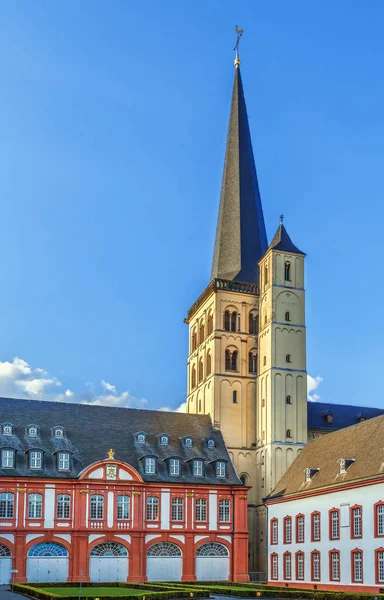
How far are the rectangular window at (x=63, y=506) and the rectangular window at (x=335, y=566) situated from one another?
70.4ft

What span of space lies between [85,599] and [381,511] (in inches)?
813

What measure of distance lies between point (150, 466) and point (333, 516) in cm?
1800

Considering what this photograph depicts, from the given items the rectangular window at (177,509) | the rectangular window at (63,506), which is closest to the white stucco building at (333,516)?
the rectangular window at (177,509)

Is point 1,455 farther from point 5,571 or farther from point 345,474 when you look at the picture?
point 345,474

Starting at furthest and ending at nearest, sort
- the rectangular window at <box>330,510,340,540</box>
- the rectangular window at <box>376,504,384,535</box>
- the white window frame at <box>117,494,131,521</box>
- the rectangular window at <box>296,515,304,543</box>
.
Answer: the white window frame at <box>117,494,131,521</box> < the rectangular window at <box>296,515,304,543</box> < the rectangular window at <box>330,510,340,540</box> < the rectangular window at <box>376,504,384,535</box>

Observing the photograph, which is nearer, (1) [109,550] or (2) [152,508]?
(1) [109,550]

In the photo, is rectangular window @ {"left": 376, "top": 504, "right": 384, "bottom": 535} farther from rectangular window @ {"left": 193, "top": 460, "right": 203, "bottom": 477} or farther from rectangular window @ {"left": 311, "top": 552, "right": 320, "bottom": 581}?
rectangular window @ {"left": 193, "top": 460, "right": 203, "bottom": 477}

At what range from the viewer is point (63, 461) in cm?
6594

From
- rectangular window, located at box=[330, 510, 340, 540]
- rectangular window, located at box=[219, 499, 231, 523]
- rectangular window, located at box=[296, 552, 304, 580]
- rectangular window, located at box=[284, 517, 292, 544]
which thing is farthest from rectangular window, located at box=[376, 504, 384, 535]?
rectangular window, located at box=[219, 499, 231, 523]

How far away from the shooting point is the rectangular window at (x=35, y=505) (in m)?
63.8

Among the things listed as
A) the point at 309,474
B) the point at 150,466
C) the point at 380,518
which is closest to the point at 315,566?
the point at 309,474

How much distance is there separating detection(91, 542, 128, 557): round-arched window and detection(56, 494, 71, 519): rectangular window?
3.55 metres

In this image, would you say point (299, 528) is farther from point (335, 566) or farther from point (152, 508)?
point (152, 508)

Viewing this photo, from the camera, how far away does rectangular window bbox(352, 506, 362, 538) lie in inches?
2086
